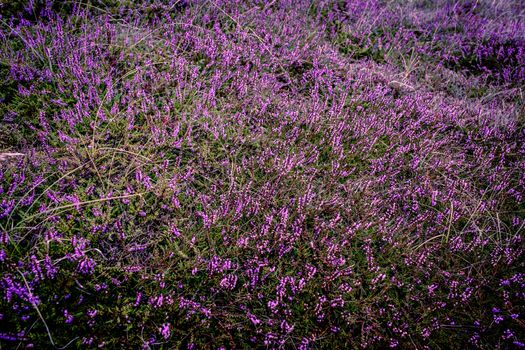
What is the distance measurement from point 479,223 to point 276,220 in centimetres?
197

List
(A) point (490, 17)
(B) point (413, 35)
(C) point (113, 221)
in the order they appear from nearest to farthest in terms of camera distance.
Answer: (C) point (113, 221) → (B) point (413, 35) → (A) point (490, 17)

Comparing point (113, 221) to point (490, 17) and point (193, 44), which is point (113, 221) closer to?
point (193, 44)

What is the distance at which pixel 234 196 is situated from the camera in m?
2.39

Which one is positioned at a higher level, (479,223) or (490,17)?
(490,17)

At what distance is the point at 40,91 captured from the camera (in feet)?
8.67

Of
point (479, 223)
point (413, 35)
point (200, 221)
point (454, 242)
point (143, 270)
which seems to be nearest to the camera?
point (143, 270)

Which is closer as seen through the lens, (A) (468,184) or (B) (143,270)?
(B) (143,270)

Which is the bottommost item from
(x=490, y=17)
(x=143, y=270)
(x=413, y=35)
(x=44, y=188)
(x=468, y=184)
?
(x=143, y=270)

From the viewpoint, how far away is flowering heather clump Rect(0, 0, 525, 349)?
6.23 ft

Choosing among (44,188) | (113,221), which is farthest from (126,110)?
(113,221)

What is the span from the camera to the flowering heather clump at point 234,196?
1898 mm

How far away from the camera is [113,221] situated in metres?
2.15

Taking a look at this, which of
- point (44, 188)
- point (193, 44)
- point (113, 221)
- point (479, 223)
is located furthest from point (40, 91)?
point (479, 223)

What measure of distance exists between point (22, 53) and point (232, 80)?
2007mm
